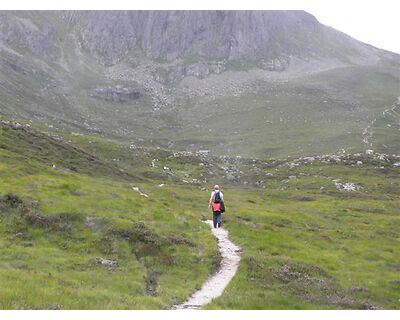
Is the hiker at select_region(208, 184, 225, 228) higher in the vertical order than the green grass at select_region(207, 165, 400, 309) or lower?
higher

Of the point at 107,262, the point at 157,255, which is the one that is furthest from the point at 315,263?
the point at 107,262

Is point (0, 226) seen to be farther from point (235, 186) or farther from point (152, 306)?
point (235, 186)

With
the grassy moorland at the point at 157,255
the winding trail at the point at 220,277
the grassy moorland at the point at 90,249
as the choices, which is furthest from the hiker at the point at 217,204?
the winding trail at the point at 220,277

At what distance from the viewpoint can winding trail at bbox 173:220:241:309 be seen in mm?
23453

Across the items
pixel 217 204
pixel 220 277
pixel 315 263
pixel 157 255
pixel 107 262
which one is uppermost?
pixel 217 204

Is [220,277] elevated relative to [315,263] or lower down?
elevated

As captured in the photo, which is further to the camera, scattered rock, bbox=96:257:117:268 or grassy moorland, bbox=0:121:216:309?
scattered rock, bbox=96:257:117:268

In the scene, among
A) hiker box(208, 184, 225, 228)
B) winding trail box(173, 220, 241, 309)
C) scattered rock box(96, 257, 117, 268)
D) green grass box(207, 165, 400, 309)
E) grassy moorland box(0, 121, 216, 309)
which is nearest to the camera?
grassy moorland box(0, 121, 216, 309)

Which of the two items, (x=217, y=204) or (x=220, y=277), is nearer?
(x=220, y=277)

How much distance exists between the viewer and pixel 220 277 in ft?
93.8

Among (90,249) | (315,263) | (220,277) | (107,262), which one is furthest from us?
(315,263)

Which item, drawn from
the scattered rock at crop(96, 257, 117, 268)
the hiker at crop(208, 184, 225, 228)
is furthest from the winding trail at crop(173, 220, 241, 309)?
the scattered rock at crop(96, 257, 117, 268)

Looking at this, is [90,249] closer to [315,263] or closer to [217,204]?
[217,204]

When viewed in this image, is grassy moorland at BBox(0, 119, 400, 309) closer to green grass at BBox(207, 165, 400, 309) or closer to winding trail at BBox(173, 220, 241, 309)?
green grass at BBox(207, 165, 400, 309)
